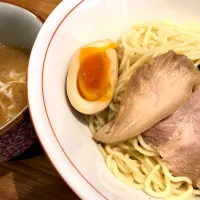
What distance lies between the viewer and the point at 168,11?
1424mm

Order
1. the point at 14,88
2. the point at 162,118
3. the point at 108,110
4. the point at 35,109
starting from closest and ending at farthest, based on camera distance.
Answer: the point at 35,109 < the point at 162,118 < the point at 108,110 < the point at 14,88

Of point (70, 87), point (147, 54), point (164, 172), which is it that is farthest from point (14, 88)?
point (164, 172)

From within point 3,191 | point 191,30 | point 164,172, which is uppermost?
point 191,30

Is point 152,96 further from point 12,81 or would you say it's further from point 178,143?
point 12,81

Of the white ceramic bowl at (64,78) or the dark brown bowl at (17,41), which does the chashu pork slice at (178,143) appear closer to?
the white ceramic bowl at (64,78)

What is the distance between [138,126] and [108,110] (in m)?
0.20

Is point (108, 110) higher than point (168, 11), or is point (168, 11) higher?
point (168, 11)

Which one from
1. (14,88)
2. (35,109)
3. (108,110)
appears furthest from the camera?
(14,88)

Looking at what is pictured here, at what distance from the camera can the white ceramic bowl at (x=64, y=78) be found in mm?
939

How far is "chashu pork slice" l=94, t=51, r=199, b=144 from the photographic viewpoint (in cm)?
106

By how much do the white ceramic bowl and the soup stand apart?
0.25m

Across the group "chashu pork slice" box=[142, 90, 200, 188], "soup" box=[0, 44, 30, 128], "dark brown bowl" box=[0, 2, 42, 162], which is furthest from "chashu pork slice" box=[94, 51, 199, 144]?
"soup" box=[0, 44, 30, 128]

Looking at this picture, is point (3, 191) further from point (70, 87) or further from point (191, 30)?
point (191, 30)

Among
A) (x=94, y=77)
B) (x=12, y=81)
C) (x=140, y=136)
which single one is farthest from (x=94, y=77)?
(x=12, y=81)
